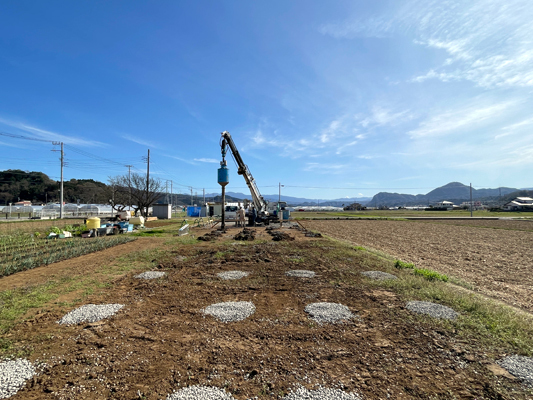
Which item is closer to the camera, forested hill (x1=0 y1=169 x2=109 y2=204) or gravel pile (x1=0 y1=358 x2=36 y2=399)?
gravel pile (x1=0 y1=358 x2=36 y2=399)

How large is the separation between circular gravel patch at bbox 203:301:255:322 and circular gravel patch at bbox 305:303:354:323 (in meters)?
1.25

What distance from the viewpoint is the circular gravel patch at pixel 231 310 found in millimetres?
5035

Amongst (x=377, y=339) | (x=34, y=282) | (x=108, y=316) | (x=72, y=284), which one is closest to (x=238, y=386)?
(x=377, y=339)

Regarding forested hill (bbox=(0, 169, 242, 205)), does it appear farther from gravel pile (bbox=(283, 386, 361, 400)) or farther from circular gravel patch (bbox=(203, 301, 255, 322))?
gravel pile (bbox=(283, 386, 361, 400))

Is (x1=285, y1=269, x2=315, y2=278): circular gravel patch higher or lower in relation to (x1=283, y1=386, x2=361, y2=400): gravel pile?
lower

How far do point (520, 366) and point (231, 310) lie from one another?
4548 mm

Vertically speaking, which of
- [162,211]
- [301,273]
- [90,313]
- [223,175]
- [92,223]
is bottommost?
[301,273]

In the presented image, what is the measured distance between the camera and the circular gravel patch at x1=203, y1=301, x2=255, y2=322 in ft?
16.5

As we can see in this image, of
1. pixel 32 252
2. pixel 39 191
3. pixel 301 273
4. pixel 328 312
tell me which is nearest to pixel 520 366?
pixel 328 312

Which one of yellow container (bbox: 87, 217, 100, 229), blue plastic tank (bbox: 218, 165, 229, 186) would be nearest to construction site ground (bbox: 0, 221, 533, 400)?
blue plastic tank (bbox: 218, 165, 229, 186)

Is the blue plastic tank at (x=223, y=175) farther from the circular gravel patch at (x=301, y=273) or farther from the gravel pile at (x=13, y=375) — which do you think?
the gravel pile at (x=13, y=375)

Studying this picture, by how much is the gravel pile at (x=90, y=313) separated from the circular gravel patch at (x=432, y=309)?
20.7 feet

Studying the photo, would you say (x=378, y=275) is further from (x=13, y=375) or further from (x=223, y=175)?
(x=223, y=175)

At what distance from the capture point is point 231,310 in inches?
211
